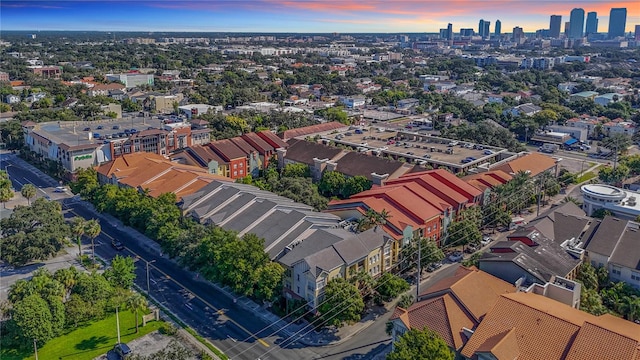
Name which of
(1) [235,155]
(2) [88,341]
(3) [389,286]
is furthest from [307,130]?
(2) [88,341]

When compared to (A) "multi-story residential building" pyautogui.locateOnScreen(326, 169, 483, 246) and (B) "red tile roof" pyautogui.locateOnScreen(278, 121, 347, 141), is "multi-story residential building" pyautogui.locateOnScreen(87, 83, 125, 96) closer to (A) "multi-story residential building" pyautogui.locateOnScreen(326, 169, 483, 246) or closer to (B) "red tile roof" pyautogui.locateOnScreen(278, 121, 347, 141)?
(B) "red tile roof" pyautogui.locateOnScreen(278, 121, 347, 141)

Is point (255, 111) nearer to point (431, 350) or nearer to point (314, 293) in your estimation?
point (314, 293)

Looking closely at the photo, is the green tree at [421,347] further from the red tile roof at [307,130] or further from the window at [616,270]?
the red tile roof at [307,130]

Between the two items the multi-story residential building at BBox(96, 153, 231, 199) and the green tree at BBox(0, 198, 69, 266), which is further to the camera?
the multi-story residential building at BBox(96, 153, 231, 199)

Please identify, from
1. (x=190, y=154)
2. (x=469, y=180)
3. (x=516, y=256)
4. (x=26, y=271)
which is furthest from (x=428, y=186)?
(x=26, y=271)

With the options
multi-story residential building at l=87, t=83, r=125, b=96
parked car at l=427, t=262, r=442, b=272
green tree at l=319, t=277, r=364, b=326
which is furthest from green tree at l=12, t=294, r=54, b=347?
multi-story residential building at l=87, t=83, r=125, b=96

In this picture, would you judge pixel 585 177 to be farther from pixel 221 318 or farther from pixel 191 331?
pixel 191 331
